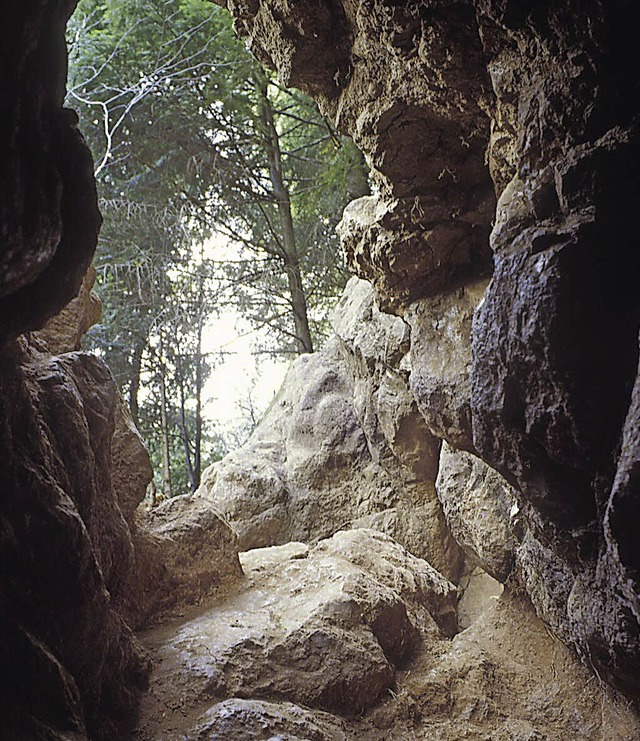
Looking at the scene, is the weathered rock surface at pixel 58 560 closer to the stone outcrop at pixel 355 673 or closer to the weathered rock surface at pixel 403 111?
the stone outcrop at pixel 355 673

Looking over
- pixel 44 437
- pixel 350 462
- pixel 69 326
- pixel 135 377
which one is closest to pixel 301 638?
pixel 44 437

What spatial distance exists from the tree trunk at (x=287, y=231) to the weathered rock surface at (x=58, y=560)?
635 cm

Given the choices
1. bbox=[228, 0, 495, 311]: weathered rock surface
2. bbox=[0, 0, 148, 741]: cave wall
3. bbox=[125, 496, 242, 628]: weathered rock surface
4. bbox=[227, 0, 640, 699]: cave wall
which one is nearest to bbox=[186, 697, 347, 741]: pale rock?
bbox=[0, 0, 148, 741]: cave wall

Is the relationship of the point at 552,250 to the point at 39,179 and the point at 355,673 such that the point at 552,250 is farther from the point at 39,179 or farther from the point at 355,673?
the point at 355,673

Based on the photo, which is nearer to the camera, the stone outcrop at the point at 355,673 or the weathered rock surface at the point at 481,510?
the stone outcrop at the point at 355,673

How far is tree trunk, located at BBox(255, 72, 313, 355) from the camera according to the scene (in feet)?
32.6

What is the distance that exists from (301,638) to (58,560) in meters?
1.75

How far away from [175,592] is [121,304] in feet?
19.8

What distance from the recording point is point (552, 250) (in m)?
2.88

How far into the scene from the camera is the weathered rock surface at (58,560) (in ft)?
7.95

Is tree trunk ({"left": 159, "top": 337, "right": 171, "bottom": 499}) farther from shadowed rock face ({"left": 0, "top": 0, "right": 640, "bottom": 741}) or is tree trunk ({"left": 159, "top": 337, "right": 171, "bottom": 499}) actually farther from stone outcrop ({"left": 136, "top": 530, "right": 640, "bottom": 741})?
shadowed rock face ({"left": 0, "top": 0, "right": 640, "bottom": 741})

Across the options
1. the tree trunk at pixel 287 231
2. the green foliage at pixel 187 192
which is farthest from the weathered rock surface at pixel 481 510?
the tree trunk at pixel 287 231

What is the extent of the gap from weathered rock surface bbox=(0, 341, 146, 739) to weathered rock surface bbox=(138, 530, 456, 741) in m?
0.27

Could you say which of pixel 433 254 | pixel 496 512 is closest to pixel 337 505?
pixel 496 512
